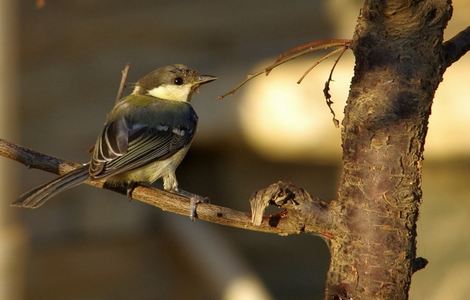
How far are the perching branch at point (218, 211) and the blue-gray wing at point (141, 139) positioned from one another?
0.66m

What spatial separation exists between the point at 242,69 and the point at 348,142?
11.6 ft

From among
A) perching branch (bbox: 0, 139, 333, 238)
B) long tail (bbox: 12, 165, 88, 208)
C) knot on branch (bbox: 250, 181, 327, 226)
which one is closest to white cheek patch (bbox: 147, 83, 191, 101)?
long tail (bbox: 12, 165, 88, 208)

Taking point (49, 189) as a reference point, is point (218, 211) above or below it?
below

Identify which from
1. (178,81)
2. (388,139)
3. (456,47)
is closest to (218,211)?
(388,139)

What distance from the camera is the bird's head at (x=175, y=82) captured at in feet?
11.9

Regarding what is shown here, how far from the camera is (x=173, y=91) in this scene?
12.0 ft

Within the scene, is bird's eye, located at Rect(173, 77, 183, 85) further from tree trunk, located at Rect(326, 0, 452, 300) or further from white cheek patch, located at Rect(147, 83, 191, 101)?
tree trunk, located at Rect(326, 0, 452, 300)

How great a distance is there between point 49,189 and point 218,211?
919 mm

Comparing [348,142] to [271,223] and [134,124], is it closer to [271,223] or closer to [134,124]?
[271,223]

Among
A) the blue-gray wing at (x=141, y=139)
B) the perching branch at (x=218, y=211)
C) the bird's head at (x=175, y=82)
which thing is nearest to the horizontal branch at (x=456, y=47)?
the perching branch at (x=218, y=211)

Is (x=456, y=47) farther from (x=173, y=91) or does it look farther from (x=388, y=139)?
(x=173, y=91)

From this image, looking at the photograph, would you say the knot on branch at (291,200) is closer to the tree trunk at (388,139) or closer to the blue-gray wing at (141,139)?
the tree trunk at (388,139)

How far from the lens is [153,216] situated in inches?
213

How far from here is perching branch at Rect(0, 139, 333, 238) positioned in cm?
160
